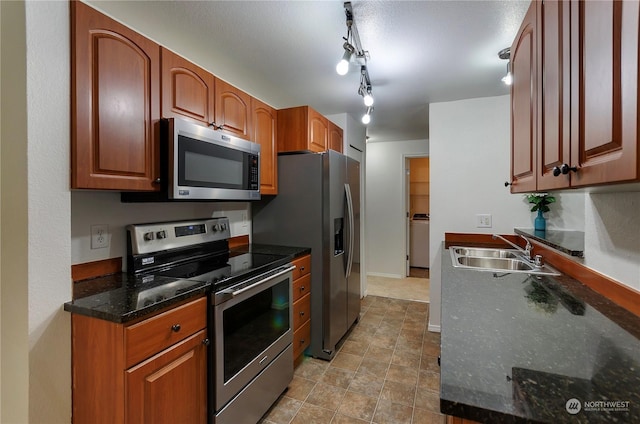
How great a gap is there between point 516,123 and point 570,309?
0.83 m

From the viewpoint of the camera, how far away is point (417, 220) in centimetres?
552

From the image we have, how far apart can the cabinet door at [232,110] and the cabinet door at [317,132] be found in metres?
0.58

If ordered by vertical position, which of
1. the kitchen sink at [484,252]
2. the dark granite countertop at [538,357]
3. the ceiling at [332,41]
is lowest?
the dark granite countertop at [538,357]

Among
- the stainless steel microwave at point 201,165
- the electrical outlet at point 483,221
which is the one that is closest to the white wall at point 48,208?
the stainless steel microwave at point 201,165

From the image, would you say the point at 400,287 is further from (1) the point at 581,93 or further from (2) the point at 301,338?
(1) the point at 581,93

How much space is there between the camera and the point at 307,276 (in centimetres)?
242

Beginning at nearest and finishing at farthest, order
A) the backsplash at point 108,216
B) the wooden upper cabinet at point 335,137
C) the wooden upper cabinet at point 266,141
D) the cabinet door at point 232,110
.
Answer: the backsplash at point 108,216 < the cabinet door at point 232,110 < the wooden upper cabinet at point 266,141 < the wooden upper cabinet at point 335,137

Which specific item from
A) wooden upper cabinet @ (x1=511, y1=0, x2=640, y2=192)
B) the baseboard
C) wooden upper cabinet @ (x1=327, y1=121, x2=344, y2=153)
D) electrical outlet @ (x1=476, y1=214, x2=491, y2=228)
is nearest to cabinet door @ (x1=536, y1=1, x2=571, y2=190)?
wooden upper cabinet @ (x1=511, y1=0, x2=640, y2=192)

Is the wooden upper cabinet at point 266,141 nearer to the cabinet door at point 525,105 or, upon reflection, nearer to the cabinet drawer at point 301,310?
the cabinet drawer at point 301,310

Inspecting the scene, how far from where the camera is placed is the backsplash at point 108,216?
1.44 m

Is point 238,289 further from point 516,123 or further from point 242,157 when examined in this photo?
point 516,123

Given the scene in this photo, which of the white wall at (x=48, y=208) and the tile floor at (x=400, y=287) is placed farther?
the tile floor at (x=400, y=287)

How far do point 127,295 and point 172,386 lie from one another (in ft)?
1.40

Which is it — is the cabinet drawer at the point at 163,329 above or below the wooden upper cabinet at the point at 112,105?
below
